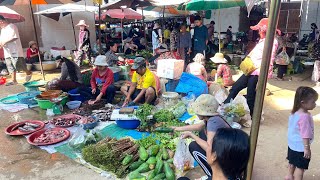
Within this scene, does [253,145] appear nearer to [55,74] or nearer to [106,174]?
[106,174]

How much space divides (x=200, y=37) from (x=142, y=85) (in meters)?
4.73

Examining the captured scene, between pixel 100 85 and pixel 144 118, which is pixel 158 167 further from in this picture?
pixel 100 85

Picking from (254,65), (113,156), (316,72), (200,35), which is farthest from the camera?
(200,35)

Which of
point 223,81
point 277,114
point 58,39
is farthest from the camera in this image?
point 58,39

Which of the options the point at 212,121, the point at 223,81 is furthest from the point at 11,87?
the point at 212,121

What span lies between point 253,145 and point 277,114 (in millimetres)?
4283

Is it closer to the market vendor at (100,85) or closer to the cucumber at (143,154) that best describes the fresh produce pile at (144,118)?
the cucumber at (143,154)

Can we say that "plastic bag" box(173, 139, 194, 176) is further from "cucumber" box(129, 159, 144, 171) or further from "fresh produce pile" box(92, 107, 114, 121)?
"fresh produce pile" box(92, 107, 114, 121)

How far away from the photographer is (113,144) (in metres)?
3.79

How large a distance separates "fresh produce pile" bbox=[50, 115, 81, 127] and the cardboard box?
7.53ft

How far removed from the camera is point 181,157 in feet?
10.9

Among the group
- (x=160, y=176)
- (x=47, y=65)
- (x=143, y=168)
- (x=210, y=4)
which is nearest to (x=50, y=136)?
(x=143, y=168)

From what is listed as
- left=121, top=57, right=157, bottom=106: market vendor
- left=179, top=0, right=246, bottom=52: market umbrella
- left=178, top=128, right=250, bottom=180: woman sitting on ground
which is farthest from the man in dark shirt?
left=178, top=128, right=250, bottom=180: woman sitting on ground

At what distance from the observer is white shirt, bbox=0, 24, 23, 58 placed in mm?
7305
